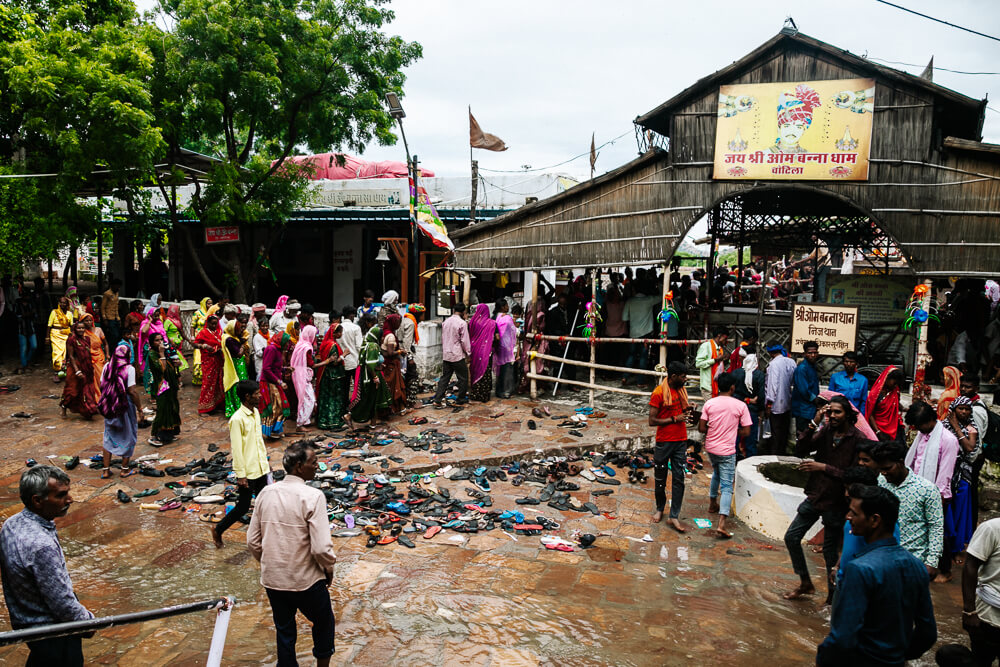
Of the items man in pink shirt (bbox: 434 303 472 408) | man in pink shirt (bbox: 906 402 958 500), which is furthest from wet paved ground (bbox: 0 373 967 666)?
man in pink shirt (bbox: 434 303 472 408)

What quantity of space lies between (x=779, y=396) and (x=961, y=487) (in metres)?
→ 2.57

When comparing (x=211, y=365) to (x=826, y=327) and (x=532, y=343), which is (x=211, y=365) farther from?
(x=826, y=327)

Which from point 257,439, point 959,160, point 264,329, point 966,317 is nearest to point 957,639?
point 257,439

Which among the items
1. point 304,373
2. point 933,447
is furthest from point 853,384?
point 304,373

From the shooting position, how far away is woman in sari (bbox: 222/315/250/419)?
385 inches

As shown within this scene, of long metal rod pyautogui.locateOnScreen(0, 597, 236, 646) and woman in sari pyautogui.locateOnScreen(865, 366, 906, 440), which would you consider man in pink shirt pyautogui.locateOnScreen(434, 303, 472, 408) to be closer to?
woman in sari pyautogui.locateOnScreen(865, 366, 906, 440)

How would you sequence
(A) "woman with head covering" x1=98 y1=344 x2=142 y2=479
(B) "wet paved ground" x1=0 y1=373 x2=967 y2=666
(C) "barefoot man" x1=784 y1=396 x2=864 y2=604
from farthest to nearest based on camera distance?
(A) "woman with head covering" x1=98 y1=344 x2=142 y2=479 < (C) "barefoot man" x1=784 y1=396 x2=864 y2=604 < (B) "wet paved ground" x1=0 y1=373 x2=967 y2=666

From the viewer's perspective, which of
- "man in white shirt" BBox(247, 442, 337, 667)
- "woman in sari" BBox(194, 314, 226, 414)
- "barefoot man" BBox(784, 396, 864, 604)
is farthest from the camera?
"woman in sari" BBox(194, 314, 226, 414)

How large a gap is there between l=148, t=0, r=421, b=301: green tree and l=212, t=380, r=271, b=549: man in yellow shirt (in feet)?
32.4

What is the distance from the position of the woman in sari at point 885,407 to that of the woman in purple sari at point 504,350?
19.8 ft

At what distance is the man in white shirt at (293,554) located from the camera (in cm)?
378

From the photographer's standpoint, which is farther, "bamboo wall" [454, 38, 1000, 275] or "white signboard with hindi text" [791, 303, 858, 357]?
"white signboard with hindi text" [791, 303, 858, 357]

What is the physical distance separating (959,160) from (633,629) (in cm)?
802

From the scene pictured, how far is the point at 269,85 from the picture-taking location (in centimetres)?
1355
